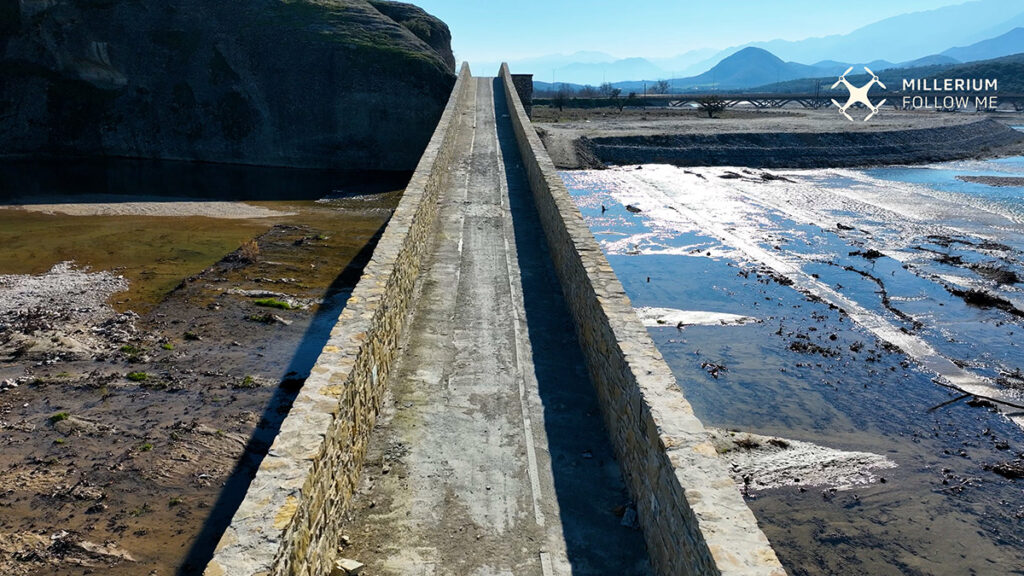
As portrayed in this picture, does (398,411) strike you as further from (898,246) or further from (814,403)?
(898,246)

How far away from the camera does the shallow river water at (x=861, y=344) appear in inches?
386

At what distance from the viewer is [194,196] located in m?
32.8

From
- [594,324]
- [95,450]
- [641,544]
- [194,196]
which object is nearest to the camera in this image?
[641,544]

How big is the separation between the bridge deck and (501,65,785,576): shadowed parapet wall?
420mm

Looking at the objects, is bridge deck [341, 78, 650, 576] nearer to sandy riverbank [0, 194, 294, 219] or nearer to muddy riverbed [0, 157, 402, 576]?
muddy riverbed [0, 157, 402, 576]

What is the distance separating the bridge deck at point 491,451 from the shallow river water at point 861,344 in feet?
12.4

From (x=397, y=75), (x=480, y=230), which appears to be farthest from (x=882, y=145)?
(x=480, y=230)

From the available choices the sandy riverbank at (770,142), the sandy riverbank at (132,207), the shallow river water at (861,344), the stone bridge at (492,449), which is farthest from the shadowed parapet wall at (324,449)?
the sandy riverbank at (770,142)

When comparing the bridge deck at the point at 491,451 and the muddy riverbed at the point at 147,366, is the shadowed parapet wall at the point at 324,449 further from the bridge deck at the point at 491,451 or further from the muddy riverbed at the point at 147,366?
the muddy riverbed at the point at 147,366

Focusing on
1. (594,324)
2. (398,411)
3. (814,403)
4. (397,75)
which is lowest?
(814,403)

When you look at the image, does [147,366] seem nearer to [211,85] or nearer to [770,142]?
[211,85]

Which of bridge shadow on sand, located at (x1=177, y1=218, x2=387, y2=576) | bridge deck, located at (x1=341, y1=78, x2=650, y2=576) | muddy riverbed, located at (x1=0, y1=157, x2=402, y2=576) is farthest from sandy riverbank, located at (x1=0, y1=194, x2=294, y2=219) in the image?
bridge deck, located at (x1=341, y1=78, x2=650, y2=576)

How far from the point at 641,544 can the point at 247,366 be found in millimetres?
9850

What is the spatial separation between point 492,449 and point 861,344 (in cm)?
1184
